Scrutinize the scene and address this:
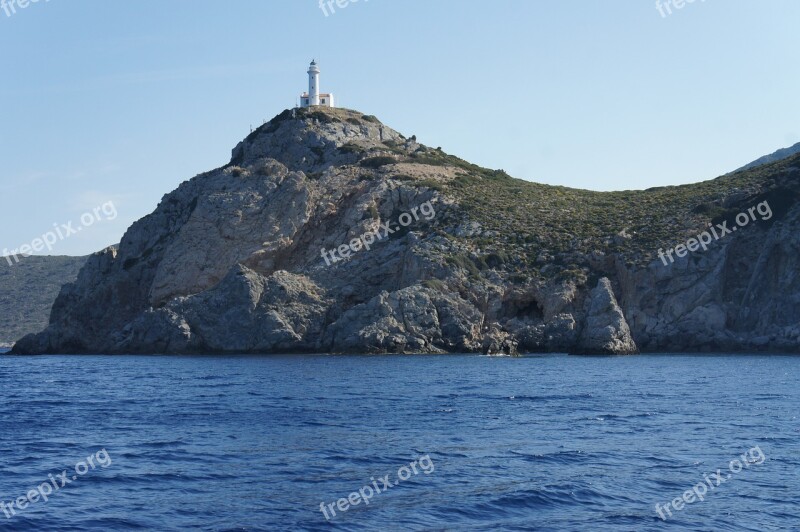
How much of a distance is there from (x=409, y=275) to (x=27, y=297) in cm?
12783

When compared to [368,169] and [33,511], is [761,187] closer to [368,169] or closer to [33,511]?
[368,169]

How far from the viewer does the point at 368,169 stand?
90.2 m
